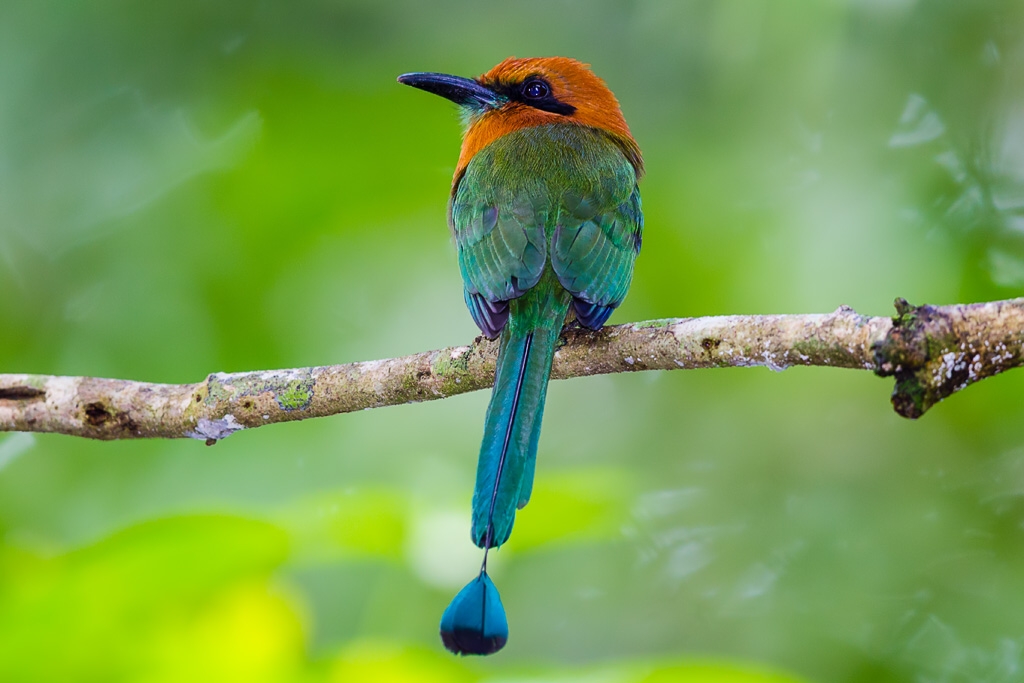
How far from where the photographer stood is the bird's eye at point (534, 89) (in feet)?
10.4

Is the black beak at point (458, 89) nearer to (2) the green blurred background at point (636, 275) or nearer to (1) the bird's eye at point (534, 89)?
(1) the bird's eye at point (534, 89)

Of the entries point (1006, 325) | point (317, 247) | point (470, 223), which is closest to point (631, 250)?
point (470, 223)

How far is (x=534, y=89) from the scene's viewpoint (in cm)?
316

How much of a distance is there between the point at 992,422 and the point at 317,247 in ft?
7.71

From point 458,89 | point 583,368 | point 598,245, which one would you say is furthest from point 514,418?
point 458,89

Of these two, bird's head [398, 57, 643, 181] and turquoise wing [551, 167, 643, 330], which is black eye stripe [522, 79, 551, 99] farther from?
turquoise wing [551, 167, 643, 330]

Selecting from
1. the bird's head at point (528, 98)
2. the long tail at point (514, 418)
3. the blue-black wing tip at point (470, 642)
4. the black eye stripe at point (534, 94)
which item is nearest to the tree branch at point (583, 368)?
the long tail at point (514, 418)

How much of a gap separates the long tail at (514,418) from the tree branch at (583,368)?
0.09 metres

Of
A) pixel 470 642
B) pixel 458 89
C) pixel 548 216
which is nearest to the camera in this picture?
pixel 470 642

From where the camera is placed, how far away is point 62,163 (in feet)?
12.5

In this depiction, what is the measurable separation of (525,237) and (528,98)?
881mm

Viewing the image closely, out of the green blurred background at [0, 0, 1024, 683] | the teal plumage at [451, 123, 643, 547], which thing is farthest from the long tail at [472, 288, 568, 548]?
the green blurred background at [0, 0, 1024, 683]

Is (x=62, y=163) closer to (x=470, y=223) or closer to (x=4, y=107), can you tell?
(x=4, y=107)

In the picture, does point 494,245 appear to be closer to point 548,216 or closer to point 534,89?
point 548,216
